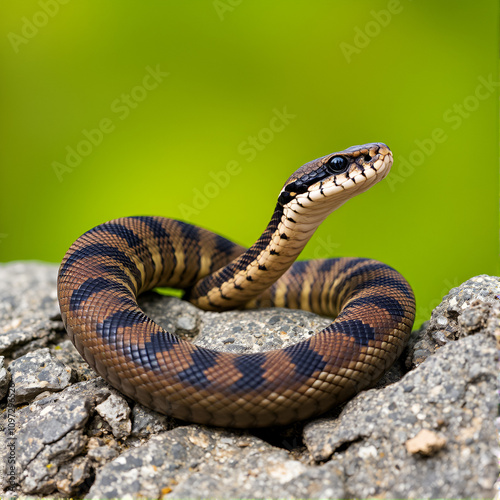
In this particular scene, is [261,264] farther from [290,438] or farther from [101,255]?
[290,438]

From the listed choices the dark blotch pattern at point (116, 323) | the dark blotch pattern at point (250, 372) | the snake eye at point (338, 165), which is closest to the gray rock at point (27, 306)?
the dark blotch pattern at point (116, 323)

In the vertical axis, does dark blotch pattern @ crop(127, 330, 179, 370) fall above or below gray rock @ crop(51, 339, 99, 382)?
above

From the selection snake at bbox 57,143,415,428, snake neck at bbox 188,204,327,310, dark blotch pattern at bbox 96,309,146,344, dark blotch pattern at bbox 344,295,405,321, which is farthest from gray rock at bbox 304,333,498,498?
snake neck at bbox 188,204,327,310

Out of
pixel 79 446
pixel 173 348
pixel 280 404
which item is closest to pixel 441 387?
pixel 280 404

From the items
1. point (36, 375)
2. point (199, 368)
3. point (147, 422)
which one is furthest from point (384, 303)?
point (36, 375)

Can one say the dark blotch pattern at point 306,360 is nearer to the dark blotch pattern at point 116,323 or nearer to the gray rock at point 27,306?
the dark blotch pattern at point 116,323

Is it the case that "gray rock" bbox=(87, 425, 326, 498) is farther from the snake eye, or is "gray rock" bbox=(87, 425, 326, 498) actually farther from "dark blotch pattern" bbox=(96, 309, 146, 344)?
the snake eye

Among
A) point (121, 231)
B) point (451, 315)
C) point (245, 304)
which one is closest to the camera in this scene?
point (451, 315)


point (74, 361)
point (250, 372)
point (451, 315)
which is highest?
point (451, 315)
